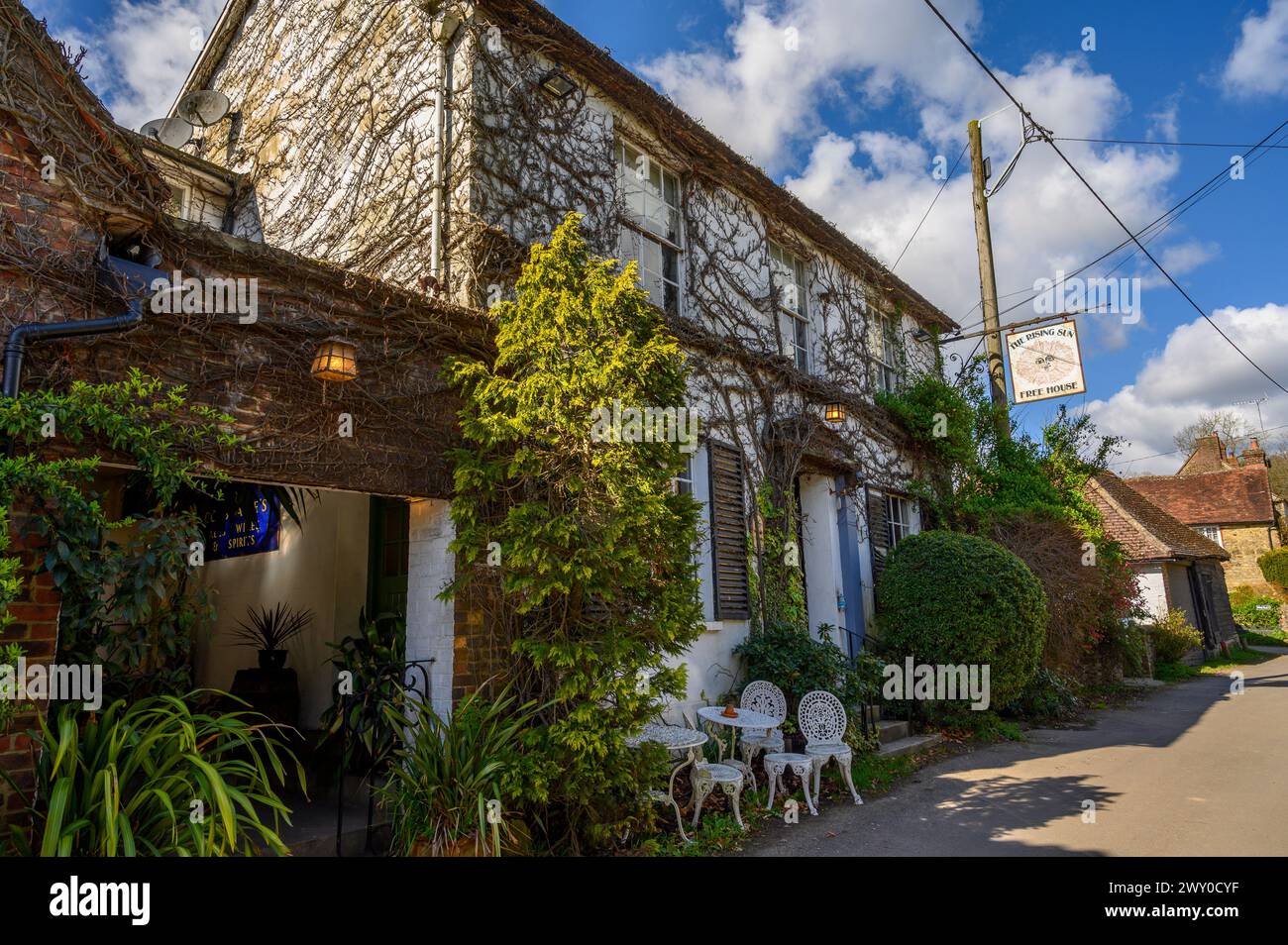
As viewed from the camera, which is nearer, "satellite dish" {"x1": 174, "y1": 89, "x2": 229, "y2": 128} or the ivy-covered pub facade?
the ivy-covered pub facade

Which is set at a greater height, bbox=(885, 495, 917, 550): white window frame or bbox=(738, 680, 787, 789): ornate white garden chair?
bbox=(885, 495, 917, 550): white window frame

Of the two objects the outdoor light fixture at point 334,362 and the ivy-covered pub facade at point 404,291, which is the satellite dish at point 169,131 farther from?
the outdoor light fixture at point 334,362

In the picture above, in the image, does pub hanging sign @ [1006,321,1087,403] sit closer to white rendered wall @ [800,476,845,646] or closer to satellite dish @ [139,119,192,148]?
white rendered wall @ [800,476,845,646]

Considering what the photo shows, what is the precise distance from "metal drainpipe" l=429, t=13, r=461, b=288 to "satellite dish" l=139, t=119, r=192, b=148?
4.09m

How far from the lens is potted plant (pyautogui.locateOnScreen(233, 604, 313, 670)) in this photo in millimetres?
6727

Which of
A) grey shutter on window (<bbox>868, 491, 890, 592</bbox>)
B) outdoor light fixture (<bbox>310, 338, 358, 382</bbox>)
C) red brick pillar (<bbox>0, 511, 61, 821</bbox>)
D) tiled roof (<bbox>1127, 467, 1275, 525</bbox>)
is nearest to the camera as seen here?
red brick pillar (<bbox>0, 511, 61, 821</bbox>)

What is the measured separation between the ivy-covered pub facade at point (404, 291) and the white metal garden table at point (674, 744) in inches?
44.2

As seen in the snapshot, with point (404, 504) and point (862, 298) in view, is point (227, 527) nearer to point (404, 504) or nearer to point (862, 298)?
point (404, 504)

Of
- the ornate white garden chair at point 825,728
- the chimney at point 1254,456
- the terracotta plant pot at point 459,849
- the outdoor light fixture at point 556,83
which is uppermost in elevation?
the chimney at point 1254,456

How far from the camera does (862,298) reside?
1166 cm

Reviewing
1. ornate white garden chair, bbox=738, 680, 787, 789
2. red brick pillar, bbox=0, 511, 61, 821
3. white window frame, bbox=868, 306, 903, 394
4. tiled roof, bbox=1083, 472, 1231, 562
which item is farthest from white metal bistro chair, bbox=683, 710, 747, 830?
tiled roof, bbox=1083, 472, 1231, 562

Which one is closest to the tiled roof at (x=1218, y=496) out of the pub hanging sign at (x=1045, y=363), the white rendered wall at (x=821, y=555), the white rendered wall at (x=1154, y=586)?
the white rendered wall at (x=1154, y=586)

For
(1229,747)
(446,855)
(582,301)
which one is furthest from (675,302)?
(1229,747)

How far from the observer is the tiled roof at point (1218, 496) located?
31203 mm
